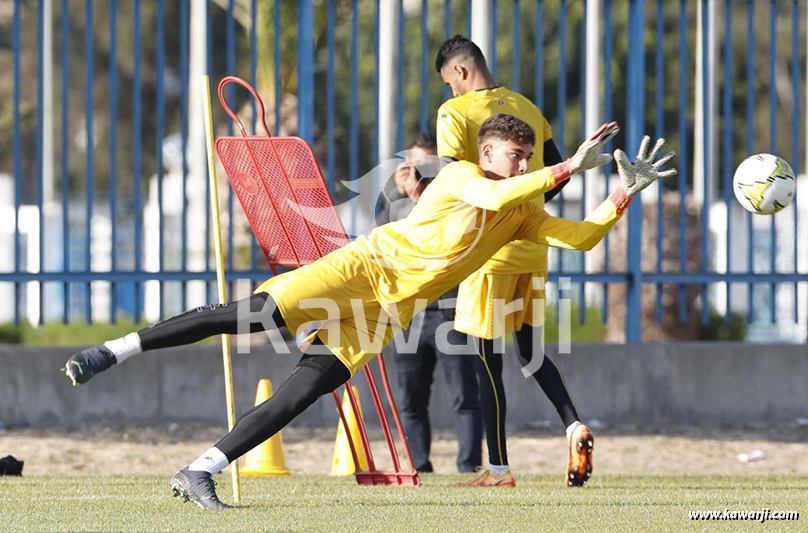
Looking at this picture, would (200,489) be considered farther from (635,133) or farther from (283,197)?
(635,133)

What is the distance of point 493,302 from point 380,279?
1.21 meters

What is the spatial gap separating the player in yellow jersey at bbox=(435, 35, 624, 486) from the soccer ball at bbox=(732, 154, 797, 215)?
924 mm

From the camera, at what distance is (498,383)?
6.75 metres

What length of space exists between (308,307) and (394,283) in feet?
1.24

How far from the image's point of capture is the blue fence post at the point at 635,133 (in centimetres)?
989

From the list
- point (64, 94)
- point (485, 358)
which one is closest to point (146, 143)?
point (64, 94)

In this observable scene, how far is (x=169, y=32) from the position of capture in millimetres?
40031

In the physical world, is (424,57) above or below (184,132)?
above

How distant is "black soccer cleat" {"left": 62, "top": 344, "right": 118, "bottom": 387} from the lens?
518 cm

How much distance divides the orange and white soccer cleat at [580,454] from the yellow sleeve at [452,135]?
138 centimetres

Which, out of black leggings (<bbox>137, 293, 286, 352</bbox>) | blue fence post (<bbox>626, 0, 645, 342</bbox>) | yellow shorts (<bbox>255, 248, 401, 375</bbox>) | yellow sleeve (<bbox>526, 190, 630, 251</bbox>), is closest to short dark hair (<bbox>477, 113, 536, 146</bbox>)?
yellow sleeve (<bbox>526, 190, 630, 251</bbox>)

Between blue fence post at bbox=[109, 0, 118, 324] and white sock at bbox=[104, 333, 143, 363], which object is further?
blue fence post at bbox=[109, 0, 118, 324]

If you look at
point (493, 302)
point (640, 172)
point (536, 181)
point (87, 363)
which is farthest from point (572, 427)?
point (87, 363)

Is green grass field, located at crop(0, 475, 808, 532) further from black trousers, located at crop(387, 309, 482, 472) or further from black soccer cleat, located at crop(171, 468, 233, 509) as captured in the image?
black trousers, located at crop(387, 309, 482, 472)
